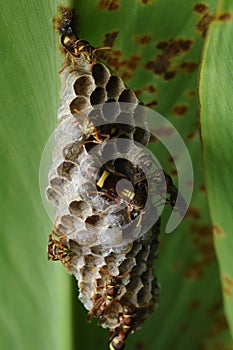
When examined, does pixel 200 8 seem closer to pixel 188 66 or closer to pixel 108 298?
pixel 188 66

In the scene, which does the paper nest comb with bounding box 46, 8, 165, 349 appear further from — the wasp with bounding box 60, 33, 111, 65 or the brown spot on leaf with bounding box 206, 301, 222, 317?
the brown spot on leaf with bounding box 206, 301, 222, 317

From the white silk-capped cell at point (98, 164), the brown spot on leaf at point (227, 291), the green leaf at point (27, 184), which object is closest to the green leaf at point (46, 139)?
the green leaf at point (27, 184)

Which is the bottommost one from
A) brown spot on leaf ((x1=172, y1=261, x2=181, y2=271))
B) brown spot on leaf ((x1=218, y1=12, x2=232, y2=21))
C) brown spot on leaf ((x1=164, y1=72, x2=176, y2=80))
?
brown spot on leaf ((x1=172, y1=261, x2=181, y2=271))

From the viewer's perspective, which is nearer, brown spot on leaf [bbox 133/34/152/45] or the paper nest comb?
the paper nest comb

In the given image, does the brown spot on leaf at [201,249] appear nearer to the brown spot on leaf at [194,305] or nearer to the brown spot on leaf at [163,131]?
the brown spot on leaf at [194,305]

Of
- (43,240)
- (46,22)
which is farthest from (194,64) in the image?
(43,240)

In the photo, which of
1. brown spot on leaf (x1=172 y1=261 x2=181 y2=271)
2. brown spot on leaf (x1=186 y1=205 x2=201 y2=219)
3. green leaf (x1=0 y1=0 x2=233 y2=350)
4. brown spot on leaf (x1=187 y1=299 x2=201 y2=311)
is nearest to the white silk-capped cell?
green leaf (x1=0 y1=0 x2=233 y2=350)
